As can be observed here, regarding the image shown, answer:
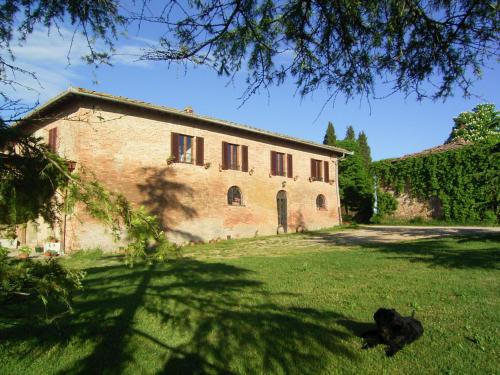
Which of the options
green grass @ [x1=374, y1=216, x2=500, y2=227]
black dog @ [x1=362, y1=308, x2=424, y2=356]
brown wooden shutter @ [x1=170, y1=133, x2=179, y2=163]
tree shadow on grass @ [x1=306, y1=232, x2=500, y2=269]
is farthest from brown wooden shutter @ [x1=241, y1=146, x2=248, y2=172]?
black dog @ [x1=362, y1=308, x2=424, y2=356]

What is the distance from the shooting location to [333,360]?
11.8 ft

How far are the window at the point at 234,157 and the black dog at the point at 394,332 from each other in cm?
1598

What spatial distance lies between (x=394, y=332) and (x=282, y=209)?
18.9 meters

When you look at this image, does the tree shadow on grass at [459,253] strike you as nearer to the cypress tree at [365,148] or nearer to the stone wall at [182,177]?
the stone wall at [182,177]

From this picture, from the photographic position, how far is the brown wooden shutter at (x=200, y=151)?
1834 centimetres

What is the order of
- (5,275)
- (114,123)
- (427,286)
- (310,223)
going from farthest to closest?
(310,223)
(114,123)
(427,286)
(5,275)

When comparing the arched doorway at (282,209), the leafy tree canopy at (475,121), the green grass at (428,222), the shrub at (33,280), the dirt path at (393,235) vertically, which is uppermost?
the leafy tree canopy at (475,121)

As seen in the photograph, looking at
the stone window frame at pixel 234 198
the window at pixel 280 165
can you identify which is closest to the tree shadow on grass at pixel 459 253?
the stone window frame at pixel 234 198

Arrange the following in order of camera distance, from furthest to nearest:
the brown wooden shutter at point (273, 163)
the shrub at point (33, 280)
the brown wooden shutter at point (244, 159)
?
1. the brown wooden shutter at point (273, 163)
2. the brown wooden shutter at point (244, 159)
3. the shrub at point (33, 280)

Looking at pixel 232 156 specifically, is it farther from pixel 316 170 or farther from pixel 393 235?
→ pixel 393 235

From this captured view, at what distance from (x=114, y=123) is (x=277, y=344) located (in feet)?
44.9

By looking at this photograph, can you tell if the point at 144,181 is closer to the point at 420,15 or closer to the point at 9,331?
the point at 9,331

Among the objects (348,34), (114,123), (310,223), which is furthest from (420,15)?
(310,223)

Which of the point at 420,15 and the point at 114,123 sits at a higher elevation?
the point at 114,123
